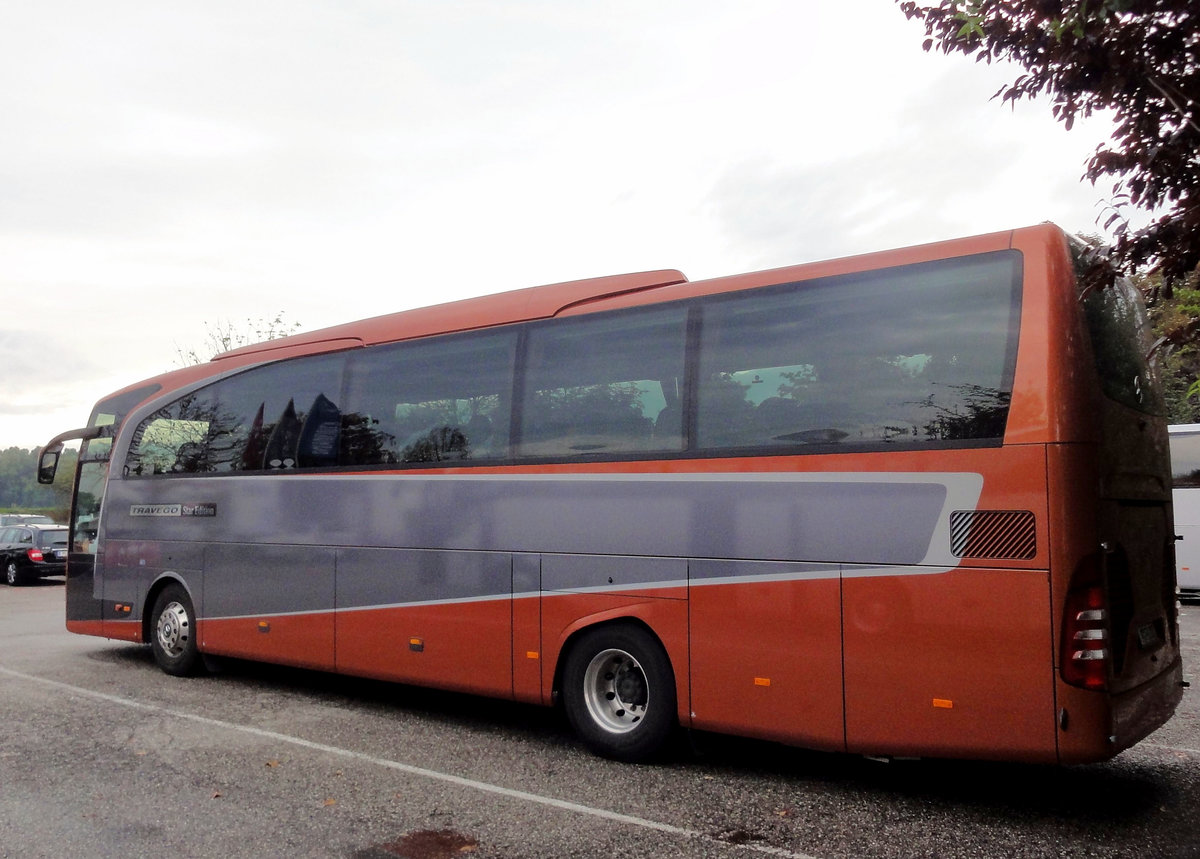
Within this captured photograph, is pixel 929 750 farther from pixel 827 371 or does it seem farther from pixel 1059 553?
pixel 827 371

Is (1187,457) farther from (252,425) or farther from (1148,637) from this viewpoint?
(252,425)

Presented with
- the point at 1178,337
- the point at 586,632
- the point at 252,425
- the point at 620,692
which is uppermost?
the point at 1178,337

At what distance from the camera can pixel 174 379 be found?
1129 cm

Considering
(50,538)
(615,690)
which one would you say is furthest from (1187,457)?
(50,538)

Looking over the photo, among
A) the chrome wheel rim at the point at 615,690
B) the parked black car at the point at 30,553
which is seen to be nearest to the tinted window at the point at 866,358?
the chrome wheel rim at the point at 615,690

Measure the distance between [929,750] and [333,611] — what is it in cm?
541

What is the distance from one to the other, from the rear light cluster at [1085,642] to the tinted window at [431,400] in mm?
4039

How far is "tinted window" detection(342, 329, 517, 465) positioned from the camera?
7.87 metres

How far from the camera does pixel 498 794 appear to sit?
6074 mm

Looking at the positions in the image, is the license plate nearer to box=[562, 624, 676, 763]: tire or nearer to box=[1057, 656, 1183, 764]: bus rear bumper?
box=[1057, 656, 1183, 764]: bus rear bumper

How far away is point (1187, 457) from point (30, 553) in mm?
26765

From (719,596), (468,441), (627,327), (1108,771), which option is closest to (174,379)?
(468,441)

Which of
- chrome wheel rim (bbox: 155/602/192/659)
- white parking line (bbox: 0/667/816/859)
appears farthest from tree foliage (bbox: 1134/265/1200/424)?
chrome wheel rim (bbox: 155/602/192/659)

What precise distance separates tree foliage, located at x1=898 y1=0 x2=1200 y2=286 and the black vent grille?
150cm
